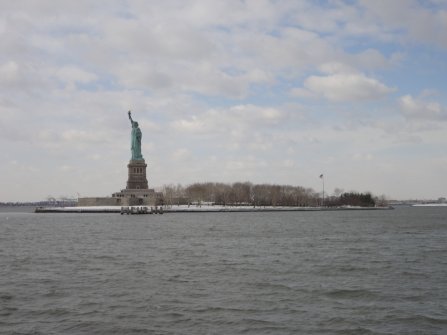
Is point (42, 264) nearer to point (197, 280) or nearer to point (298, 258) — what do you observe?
point (197, 280)

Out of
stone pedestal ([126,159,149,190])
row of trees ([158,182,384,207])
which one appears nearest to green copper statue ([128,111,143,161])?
stone pedestal ([126,159,149,190])

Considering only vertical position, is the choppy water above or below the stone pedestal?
below

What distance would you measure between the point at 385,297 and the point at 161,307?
839 centimetres

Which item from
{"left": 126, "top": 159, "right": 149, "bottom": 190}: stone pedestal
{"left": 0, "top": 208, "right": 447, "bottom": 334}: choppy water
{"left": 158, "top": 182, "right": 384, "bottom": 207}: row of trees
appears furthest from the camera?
{"left": 158, "top": 182, "right": 384, "bottom": 207}: row of trees

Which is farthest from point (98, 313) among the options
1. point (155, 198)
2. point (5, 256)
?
point (155, 198)

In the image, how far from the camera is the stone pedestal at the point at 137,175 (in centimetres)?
12862

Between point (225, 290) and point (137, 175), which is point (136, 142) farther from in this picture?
point (225, 290)

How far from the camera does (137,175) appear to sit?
129500 millimetres

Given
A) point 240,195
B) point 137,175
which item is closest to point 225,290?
point 137,175

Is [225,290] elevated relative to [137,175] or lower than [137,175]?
lower

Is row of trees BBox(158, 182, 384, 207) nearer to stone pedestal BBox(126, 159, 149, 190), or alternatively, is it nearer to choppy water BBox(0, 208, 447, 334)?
stone pedestal BBox(126, 159, 149, 190)

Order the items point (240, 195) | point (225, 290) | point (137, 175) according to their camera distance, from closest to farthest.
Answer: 1. point (225, 290)
2. point (137, 175)
3. point (240, 195)

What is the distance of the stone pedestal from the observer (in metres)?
129

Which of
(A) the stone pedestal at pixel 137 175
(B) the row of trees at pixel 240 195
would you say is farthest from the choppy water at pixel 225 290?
(B) the row of trees at pixel 240 195
